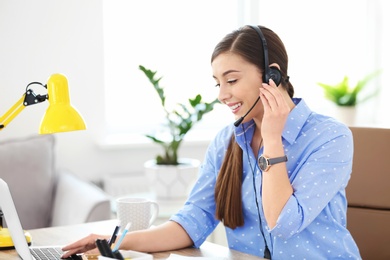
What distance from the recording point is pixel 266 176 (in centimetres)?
163

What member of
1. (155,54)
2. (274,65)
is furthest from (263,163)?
(155,54)

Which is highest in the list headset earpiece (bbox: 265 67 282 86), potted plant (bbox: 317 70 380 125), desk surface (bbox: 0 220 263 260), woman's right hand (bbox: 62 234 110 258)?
headset earpiece (bbox: 265 67 282 86)

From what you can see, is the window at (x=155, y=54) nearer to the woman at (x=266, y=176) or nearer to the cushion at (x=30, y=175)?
the cushion at (x=30, y=175)

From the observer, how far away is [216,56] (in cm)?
179

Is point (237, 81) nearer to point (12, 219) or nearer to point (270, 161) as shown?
point (270, 161)

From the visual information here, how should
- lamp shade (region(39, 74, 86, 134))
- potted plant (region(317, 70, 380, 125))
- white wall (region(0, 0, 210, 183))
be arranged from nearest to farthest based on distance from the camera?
lamp shade (region(39, 74, 86, 134)), white wall (region(0, 0, 210, 183)), potted plant (region(317, 70, 380, 125))

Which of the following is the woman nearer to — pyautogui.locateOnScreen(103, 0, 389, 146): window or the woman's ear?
the woman's ear

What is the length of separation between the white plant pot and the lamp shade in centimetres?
150

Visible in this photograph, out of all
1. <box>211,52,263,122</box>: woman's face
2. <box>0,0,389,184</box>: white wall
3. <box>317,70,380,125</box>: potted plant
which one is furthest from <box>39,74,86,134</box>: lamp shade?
<box>317,70,380,125</box>: potted plant

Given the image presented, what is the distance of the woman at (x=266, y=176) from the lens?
5.32 ft

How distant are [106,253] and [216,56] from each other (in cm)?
63

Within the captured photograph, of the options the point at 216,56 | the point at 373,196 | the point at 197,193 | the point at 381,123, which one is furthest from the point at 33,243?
the point at 381,123

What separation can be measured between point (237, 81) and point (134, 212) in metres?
0.43

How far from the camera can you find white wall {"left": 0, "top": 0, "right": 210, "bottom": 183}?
10.3 feet
